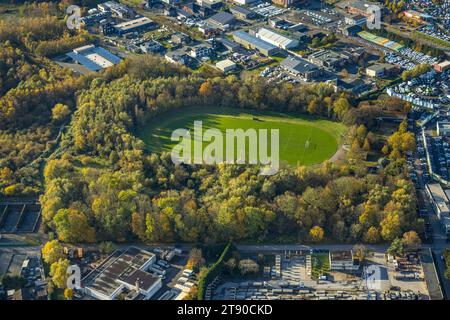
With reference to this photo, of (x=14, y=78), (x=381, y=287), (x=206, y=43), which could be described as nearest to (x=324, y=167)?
(x=381, y=287)

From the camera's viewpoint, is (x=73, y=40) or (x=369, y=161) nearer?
(x=369, y=161)

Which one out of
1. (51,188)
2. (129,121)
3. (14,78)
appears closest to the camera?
(51,188)

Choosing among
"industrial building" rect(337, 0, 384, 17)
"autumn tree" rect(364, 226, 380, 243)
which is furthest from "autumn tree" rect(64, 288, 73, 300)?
"industrial building" rect(337, 0, 384, 17)

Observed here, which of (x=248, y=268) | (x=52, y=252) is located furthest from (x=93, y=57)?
(x=248, y=268)

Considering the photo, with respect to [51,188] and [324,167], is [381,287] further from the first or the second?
[51,188]

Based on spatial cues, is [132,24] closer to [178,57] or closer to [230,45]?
[178,57]

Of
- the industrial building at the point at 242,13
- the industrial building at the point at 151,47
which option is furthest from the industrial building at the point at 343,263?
the industrial building at the point at 242,13
